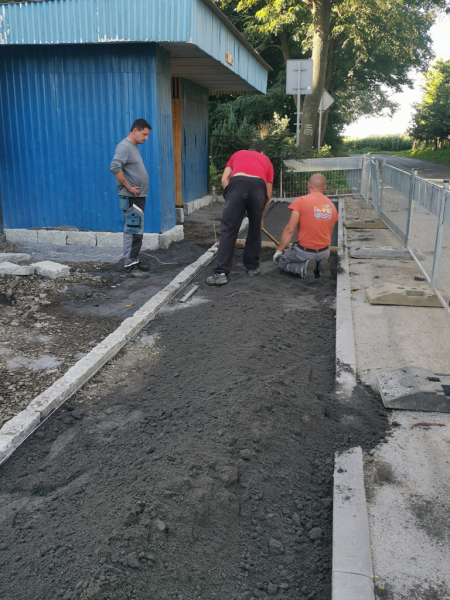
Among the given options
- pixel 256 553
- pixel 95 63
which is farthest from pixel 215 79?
pixel 256 553

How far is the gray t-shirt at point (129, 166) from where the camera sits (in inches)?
291

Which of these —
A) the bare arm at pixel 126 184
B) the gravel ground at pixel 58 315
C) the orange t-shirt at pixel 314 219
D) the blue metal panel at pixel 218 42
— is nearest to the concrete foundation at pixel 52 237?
the gravel ground at pixel 58 315

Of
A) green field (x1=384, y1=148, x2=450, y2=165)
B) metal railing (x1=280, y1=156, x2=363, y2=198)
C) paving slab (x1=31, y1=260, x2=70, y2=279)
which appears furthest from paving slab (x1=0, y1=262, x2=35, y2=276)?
green field (x1=384, y1=148, x2=450, y2=165)

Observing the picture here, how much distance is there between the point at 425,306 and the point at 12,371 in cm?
470

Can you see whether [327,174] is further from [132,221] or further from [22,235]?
[132,221]

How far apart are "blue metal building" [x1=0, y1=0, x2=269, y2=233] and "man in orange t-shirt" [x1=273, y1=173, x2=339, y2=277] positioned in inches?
110

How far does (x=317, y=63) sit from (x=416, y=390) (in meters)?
21.1

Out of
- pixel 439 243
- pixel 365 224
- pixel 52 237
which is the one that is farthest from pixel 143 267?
pixel 365 224

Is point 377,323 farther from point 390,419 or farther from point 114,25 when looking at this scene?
point 114,25

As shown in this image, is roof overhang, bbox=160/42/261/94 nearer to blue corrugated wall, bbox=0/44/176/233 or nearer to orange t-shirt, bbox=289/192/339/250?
blue corrugated wall, bbox=0/44/176/233

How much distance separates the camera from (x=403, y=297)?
665 cm

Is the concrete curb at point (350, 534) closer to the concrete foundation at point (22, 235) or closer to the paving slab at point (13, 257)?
the paving slab at point (13, 257)

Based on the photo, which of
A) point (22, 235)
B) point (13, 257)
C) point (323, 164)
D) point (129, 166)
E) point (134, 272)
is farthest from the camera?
point (323, 164)

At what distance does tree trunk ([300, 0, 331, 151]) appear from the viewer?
71.4 ft
